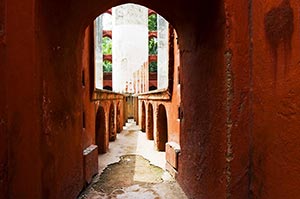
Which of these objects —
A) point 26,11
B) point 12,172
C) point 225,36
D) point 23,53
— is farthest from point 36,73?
point 225,36

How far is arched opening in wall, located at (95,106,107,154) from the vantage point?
22.7 feet

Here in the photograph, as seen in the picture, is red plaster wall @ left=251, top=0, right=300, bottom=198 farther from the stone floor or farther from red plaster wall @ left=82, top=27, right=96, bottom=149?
red plaster wall @ left=82, top=27, right=96, bottom=149

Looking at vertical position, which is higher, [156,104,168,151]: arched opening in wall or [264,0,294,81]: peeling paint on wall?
[264,0,294,81]: peeling paint on wall

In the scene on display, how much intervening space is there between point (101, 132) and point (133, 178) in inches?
96.7

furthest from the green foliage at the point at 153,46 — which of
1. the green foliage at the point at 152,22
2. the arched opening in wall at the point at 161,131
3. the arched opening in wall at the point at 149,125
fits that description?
the arched opening in wall at the point at 161,131

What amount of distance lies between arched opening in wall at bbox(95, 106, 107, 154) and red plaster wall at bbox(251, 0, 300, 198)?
5.22 m

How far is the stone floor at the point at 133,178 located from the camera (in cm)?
386

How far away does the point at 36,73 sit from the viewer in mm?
2021

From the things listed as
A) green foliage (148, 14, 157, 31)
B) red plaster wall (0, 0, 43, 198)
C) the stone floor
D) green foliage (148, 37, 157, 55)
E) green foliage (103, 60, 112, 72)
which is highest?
green foliage (148, 14, 157, 31)

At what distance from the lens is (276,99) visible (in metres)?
1.78

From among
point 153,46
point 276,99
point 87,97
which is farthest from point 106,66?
point 276,99

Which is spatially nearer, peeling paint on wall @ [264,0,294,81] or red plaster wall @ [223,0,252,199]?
peeling paint on wall @ [264,0,294,81]

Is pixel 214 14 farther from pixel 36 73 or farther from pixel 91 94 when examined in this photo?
pixel 91 94

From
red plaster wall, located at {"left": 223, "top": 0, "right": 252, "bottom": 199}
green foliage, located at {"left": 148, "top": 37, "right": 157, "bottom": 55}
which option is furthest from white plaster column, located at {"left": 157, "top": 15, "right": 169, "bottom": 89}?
red plaster wall, located at {"left": 223, "top": 0, "right": 252, "bottom": 199}
